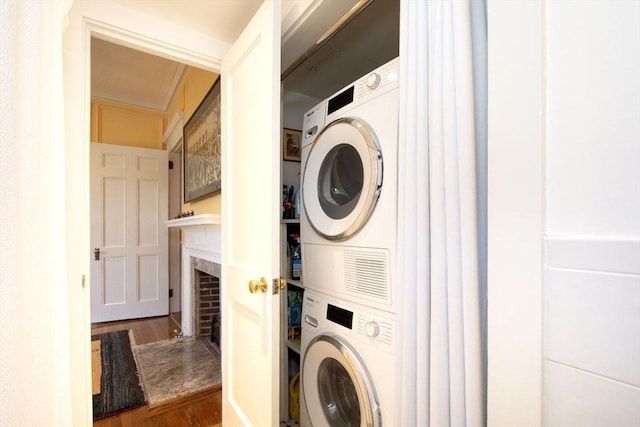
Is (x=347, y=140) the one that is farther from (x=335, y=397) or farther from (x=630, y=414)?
(x=335, y=397)

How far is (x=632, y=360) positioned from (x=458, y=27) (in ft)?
2.27

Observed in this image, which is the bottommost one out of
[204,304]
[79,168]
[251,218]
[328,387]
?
[204,304]

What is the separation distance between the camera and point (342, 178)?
4.47 feet

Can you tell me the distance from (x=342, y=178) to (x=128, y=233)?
131 inches

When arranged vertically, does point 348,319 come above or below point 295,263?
below

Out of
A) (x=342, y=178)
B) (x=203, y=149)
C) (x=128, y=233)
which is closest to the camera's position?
(x=342, y=178)

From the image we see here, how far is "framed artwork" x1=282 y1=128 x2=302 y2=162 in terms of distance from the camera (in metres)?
2.19

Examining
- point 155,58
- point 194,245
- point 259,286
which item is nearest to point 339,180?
point 259,286

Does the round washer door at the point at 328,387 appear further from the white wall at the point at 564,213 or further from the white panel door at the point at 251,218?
the white wall at the point at 564,213

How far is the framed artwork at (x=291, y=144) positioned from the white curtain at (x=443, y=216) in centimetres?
149

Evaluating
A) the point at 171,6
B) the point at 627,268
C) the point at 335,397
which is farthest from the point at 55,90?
the point at 335,397

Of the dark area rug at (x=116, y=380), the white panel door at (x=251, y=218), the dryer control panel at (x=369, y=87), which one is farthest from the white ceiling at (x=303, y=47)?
the dark area rug at (x=116, y=380)

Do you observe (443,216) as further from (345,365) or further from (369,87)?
(345,365)

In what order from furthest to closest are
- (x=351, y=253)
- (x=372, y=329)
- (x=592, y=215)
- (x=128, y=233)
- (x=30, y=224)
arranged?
(x=128, y=233)
(x=351, y=253)
(x=372, y=329)
(x=30, y=224)
(x=592, y=215)
